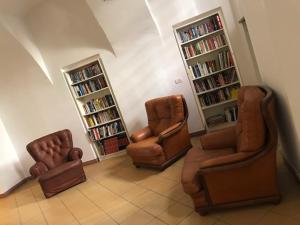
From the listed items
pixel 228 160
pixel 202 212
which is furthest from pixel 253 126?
pixel 202 212

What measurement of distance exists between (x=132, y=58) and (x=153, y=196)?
111 inches

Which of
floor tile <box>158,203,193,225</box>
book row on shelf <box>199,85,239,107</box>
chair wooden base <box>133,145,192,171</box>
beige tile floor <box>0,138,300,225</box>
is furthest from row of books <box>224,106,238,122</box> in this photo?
floor tile <box>158,203,193,225</box>

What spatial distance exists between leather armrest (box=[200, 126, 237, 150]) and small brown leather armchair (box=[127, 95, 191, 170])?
939 mm

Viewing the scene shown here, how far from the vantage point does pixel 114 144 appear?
18.2ft

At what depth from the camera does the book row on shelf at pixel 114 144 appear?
5539 millimetres

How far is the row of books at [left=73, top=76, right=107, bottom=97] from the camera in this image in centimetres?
540

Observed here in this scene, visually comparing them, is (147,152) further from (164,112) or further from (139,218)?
(139,218)

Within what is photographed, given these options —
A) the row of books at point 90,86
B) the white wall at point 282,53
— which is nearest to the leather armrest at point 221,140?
the white wall at point 282,53

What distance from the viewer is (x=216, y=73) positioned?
4832 mm

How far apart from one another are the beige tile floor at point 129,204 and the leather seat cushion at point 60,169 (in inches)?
13.7

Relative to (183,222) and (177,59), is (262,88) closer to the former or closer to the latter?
(183,222)

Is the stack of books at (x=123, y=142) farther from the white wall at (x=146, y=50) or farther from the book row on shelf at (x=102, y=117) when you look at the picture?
the book row on shelf at (x=102, y=117)

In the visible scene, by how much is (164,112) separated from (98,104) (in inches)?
66.7

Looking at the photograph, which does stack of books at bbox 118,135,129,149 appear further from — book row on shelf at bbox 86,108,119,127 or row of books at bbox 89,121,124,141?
book row on shelf at bbox 86,108,119,127
